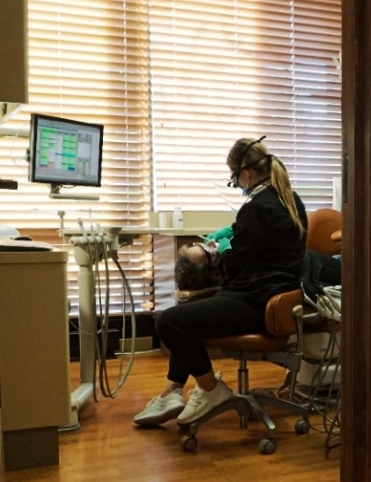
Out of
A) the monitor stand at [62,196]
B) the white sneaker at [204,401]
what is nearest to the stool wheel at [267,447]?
the white sneaker at [204,401]

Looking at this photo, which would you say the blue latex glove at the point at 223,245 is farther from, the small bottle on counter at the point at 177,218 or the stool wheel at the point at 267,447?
the small bottle on counter at the point at 177,218

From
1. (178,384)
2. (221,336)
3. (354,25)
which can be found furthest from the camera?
(178,384)

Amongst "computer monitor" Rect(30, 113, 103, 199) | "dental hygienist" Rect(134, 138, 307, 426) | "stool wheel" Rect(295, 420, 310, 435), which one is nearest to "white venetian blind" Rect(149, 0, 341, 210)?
"computer monitor" Rect(30, 113, 103, 199)

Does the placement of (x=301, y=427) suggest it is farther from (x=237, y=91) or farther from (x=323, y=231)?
(x=237, y=91)

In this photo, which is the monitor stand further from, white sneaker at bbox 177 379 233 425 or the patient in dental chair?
white sneaker at bbox 177 379 233 425

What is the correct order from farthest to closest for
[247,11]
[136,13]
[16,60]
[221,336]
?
[247,11]
[136,13]
[221,336]
[16,60]

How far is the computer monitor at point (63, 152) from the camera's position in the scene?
2.58 meters

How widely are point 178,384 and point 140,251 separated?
65.6 inches

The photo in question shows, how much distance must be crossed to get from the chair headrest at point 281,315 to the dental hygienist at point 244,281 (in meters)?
0.04

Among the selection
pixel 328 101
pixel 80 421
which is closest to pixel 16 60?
pixel 80 421

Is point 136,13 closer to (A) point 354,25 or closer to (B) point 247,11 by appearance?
(B) point 247,11

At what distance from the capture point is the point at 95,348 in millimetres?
2695

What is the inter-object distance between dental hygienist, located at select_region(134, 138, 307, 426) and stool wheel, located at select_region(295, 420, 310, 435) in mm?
299

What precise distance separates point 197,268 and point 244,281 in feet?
2.36
